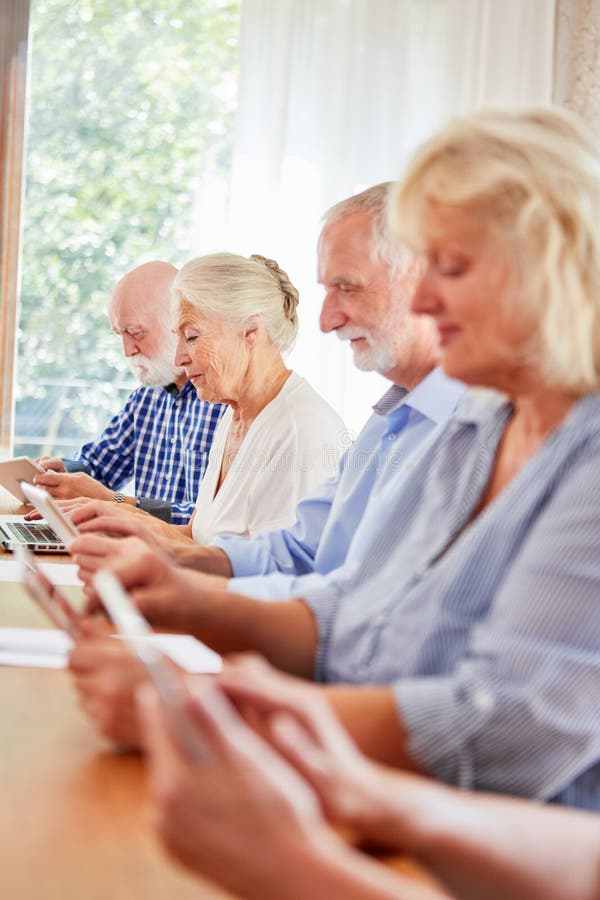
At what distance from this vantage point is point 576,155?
1.03 m

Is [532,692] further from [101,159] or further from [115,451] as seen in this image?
[101,159]

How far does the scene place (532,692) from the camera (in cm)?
87

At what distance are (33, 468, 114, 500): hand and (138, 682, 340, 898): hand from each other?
7.16 feet

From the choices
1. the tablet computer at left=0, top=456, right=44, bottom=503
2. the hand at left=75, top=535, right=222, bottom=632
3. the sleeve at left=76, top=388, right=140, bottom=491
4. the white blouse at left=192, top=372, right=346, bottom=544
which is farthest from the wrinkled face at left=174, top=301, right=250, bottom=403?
the hand at left=75, top=535, right=222, bottom=632

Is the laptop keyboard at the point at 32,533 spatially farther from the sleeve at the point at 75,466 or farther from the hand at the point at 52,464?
the sleeve at the point at 75,466

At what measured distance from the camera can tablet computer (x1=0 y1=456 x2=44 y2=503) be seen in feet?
8.92

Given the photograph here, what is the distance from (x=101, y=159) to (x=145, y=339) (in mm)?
1219

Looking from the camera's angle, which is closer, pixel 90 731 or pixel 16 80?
pixel 90 731

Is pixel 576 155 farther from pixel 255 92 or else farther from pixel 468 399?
pixel 255 92

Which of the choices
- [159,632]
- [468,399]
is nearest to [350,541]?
[159,632]

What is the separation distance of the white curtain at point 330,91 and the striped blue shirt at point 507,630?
2995mm

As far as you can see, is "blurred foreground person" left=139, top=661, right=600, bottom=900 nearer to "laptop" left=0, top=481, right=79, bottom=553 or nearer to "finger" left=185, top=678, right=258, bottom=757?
"finger" left=185, top=678, right=258, bottom=757

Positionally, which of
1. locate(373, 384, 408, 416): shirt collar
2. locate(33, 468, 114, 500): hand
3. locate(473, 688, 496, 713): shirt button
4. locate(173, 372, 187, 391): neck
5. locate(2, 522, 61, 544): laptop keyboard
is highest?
locate(373, 384, 408, 416): shirt collar

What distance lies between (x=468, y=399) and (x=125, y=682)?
537mm
